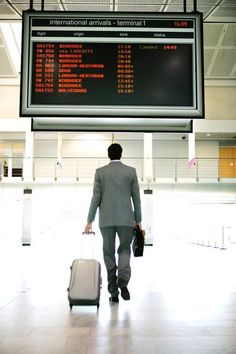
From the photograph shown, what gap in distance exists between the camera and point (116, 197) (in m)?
4.48

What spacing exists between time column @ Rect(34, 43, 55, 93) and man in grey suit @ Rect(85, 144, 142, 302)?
1067mm

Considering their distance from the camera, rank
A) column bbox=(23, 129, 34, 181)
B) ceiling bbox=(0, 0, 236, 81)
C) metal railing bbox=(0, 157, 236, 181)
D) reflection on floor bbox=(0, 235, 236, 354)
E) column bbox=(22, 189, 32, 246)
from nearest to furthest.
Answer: reflection on floor bbox=(0, 235, 236, 354) → ceiling bbox=(0, 0, 236, 81) → column bbox=(23, 129, 34, 181) → column bbox=(22, 189, 32, 246) → metal railing bbox=(0, 157, 236, 181)

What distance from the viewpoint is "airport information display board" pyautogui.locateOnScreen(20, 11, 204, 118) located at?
432 cm

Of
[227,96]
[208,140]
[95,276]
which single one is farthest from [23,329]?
[208,140]

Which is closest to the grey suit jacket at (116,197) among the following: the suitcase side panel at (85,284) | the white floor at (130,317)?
the suitcase side panel at (85,284)

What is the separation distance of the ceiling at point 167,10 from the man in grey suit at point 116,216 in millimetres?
2269

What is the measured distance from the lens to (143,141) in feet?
79.7

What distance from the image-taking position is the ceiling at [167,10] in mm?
5316

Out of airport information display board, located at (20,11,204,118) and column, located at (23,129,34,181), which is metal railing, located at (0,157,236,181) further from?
airport information display board, located at (20,11,204,118)

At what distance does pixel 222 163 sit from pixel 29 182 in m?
12.1

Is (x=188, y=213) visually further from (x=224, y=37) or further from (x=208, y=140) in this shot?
(x=224, y=37)

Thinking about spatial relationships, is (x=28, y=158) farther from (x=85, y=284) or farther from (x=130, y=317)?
(x=130, y=317)

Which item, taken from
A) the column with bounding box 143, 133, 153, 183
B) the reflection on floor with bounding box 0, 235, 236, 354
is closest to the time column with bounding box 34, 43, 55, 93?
the reflection on floor with bounding box 0, 235, 236, 354

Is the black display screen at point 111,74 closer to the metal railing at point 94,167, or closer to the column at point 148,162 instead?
the column at point 148,162
